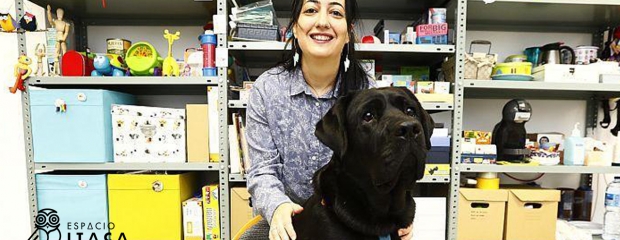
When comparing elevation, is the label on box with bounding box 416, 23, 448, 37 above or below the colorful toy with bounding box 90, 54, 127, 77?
above

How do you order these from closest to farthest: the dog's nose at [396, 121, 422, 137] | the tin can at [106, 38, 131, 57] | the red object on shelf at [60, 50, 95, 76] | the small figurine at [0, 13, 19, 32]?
the dog's nose at [396, 121, 422, 137] < the small figurine at [0, 13, 19, 32] < the red object on shelf at [60, 50, 95, 76] < the tin can at [106, 38, 131, 57]

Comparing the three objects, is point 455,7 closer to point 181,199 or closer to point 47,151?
point 181,199

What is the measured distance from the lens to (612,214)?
173 cm

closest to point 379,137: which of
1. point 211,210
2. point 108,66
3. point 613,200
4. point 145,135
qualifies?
point 211,210

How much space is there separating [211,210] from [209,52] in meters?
0.81

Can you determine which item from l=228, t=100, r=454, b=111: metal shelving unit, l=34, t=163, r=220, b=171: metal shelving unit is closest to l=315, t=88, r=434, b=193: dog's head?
l=228, t=100, r=454, b=111: metal shelving unit

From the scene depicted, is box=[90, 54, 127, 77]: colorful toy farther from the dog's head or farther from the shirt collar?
the dog's head

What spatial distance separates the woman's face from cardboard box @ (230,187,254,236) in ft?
2.78

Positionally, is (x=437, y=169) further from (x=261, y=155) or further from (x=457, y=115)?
(x=261, y=155)

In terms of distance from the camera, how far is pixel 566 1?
1.51 metres

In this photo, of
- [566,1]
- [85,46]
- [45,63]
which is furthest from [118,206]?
[566,1]

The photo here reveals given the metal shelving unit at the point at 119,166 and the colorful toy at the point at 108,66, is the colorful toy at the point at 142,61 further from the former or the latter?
the metal shelving unit at the point at 119,166

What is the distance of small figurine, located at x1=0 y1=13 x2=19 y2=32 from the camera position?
4.72ft

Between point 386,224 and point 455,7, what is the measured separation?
4.04ft
